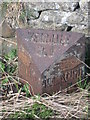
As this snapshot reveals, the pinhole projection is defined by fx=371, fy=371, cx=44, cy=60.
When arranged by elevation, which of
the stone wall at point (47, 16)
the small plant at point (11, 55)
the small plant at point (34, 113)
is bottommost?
the small plant at point (34, 113)

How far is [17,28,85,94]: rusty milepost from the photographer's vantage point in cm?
274

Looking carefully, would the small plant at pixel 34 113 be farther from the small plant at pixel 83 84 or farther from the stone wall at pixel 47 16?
the stone wall at pixel 47 16

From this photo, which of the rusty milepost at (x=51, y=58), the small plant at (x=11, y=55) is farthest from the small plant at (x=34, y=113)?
the small plant at (x=11, y=55)

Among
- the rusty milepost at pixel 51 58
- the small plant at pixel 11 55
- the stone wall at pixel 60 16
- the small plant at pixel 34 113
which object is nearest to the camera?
the small plant at pixel 34 113

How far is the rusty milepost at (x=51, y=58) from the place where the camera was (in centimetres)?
274

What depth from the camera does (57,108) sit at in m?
2.60

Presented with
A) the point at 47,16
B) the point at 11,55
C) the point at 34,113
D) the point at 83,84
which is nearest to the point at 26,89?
the point at 34,113

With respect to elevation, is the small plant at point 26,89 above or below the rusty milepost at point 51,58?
below

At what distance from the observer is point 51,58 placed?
2748 mm

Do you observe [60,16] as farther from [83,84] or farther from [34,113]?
[34,113]

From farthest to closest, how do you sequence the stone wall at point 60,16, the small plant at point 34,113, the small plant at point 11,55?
1. the small plant at point 11,55
2. the stone wall at point 60,16
3. the small plant at point 34,113

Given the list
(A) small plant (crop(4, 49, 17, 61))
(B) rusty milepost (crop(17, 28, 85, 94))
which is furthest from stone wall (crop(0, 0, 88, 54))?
(B) rusty milepost (crop(17, 28, 85, 94))

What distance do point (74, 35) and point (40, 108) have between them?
0.60 metres

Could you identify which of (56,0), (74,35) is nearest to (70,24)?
(56,0)
